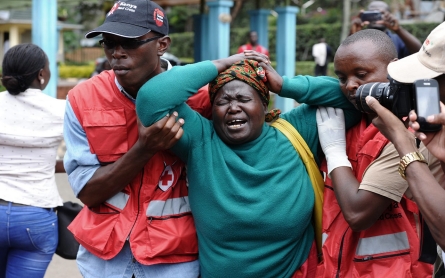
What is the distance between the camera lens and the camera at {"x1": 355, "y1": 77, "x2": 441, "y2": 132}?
2.10 m

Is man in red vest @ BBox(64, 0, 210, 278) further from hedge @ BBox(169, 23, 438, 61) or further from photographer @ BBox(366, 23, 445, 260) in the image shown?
hedge @ BBox(169, 23, 438, 61)

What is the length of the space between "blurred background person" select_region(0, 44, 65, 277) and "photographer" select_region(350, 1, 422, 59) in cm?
306

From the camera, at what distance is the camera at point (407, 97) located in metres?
2.10

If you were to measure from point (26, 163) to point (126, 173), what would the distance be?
1.42 meters

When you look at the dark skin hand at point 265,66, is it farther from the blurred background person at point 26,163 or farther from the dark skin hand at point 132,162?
the blurred background person at point 26,163

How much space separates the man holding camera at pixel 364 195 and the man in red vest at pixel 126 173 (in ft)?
2.11

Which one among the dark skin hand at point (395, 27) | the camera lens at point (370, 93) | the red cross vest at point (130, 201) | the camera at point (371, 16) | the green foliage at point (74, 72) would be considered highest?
the camera at point (371, 16)

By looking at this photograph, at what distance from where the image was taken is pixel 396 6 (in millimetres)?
31438

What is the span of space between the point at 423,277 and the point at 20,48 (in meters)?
2.70

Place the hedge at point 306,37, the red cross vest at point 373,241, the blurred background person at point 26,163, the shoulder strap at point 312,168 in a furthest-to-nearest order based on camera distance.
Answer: the hedge at point 306,37, the blurred background person at point 26,163, the shoulder strap at point 312,168, the red cross vest at point 373,241

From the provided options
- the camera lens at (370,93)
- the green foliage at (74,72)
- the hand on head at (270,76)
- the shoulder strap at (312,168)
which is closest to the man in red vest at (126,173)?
the hand on head at (270,76)

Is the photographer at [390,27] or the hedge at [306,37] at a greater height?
the photographer at [390,27]

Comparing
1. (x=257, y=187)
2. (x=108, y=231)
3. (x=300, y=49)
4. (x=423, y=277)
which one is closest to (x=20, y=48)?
(x=108, y=231)

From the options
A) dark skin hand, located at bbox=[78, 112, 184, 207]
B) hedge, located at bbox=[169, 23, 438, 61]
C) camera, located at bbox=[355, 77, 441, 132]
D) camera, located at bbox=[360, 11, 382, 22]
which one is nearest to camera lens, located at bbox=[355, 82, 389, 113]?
camera, located at bbox=[355, 77, 441, 132]
